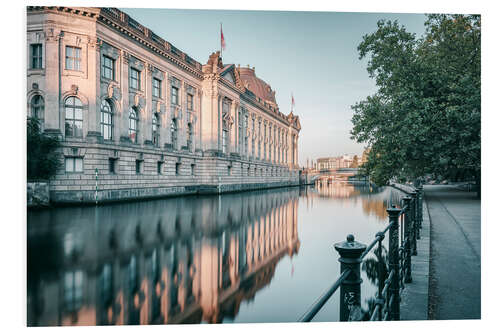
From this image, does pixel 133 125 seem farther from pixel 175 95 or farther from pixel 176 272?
pixel 176 272

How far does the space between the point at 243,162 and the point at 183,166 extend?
1091 cm

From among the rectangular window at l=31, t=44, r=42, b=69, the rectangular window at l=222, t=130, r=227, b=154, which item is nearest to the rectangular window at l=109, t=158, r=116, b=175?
the rectangular window at l=31, t=44, r=42, b=69

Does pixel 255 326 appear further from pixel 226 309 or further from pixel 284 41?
pixel 284 41

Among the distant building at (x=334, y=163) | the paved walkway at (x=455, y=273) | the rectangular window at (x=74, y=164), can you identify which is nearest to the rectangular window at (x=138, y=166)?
the rectangular window at (x=74, y=164)

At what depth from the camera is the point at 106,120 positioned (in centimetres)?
1831

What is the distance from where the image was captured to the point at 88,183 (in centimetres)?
1576

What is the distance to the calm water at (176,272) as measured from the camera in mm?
4082

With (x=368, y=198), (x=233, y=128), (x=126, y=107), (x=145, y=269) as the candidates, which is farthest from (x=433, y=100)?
(x=233, y=128)

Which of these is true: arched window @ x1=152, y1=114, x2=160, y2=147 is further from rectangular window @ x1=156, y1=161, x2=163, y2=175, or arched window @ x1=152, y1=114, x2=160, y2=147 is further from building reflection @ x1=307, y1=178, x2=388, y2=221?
building reflection @ x1=307, y1=178, x2=388, y2=221

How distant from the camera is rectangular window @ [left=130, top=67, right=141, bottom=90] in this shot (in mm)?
20203

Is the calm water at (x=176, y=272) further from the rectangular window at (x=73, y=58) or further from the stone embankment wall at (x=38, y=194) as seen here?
the rectangular window at (x=73, y=58)

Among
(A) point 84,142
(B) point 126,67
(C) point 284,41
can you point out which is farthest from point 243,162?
(C) point 284,41

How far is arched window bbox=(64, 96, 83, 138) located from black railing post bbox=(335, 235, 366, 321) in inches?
668

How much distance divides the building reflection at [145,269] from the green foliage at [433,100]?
20.6 ft
